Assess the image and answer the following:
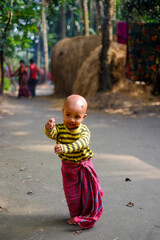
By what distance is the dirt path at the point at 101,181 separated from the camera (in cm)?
268

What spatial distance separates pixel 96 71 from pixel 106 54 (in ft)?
3.16

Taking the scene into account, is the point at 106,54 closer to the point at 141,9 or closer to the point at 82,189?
the point at 141,9

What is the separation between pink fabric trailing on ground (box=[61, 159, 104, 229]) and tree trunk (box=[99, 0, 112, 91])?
7.80 meters

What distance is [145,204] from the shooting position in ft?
10.5

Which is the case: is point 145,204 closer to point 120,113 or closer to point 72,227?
point 72,227

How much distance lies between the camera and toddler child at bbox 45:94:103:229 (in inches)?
98.6

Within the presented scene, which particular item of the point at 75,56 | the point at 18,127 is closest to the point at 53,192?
the point at 18,127

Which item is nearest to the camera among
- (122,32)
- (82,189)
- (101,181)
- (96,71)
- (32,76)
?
(82,189)

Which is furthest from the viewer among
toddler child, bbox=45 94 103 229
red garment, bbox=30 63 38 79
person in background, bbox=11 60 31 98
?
red garment, bbox=30 63 38 79

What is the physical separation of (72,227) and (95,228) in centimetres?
21

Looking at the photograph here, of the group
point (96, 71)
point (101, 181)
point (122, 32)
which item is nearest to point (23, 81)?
point (96, 71)

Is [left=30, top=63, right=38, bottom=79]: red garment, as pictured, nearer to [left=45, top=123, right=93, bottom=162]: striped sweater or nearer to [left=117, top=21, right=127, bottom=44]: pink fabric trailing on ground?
[left=117, top=21, right=127, bottom=44]: pink fabric trailing on ground

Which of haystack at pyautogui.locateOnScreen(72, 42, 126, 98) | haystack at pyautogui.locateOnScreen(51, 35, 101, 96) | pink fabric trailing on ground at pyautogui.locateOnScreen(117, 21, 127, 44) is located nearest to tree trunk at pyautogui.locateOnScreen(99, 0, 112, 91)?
haystack at pyautogui.locateOnScreen(72, 42, 126, 98)

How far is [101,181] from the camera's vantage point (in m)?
3.84
